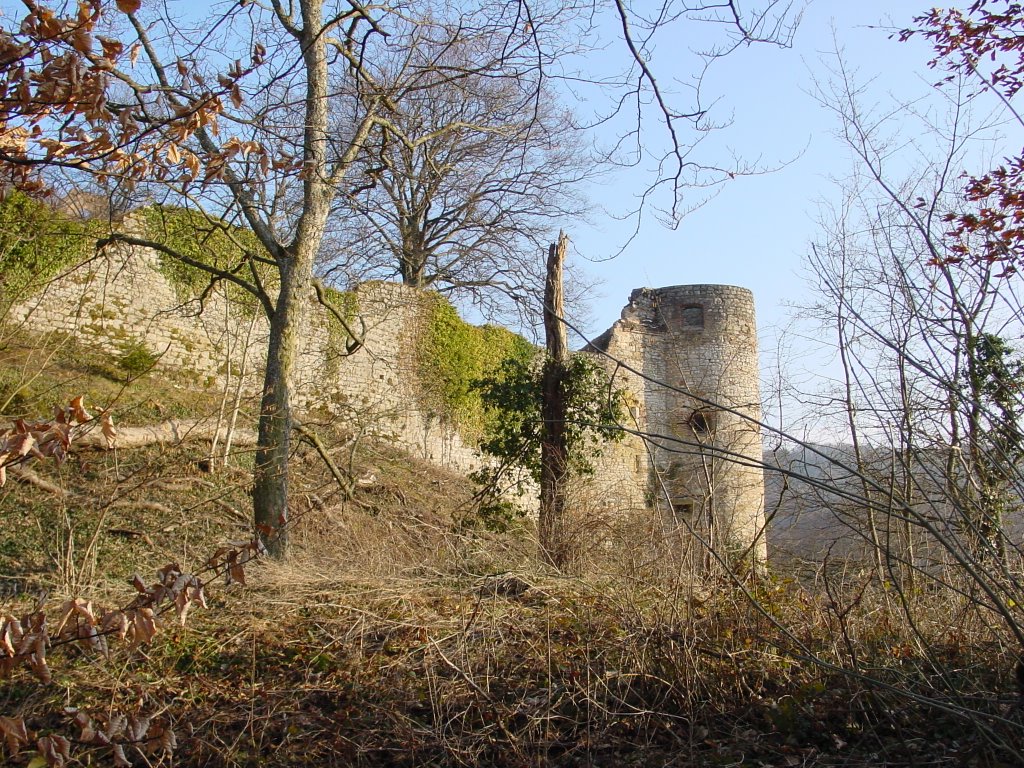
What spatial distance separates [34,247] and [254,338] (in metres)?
Answer: 3.13

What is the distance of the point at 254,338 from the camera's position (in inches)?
496

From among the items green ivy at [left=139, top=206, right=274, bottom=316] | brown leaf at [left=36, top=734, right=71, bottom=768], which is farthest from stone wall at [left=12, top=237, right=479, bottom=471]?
brown leaf at [left=36, top=734, right=71, bottom=768]

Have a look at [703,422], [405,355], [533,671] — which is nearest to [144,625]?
[533,671]

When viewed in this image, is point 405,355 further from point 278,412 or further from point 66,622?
point 66,622

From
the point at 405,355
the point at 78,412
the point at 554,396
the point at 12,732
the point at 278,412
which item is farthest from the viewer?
the point at 405,355

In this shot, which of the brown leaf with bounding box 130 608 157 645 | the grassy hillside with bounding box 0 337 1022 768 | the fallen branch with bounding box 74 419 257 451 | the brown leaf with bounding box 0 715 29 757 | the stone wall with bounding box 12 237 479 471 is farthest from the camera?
the stone wall with bounding box 12 237 479 471

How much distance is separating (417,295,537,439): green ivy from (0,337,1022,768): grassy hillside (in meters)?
9.03

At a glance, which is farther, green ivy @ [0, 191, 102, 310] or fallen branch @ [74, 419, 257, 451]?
green ivy @ [0, 191, 102, 310]

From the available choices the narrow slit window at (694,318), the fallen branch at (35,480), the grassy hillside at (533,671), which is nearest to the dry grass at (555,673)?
the grassy hillside at (533,671)

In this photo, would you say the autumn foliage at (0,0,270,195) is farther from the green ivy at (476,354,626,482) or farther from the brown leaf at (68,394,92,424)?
the green ivy at (476,354,626,482)

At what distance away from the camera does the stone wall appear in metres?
11.1

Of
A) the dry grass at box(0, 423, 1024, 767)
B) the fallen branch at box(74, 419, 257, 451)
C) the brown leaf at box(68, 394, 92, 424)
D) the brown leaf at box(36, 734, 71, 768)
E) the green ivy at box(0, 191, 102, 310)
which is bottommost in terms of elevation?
the dry grass at box(0, 423, 1024, 767)

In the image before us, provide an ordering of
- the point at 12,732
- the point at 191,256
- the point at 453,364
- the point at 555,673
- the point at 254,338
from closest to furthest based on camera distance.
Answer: the point at 12,732, the point at 555,673, the point at 191,256, the point at 254,338, the point at 453,364

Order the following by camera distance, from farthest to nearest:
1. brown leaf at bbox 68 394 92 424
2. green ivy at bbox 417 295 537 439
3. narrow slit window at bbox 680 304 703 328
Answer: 1. narrow slit window at bbox 680 304 703 328
2. green ivy at bbox 417 295 537 439
3. brown leaf at bbox 68 394 92 424
